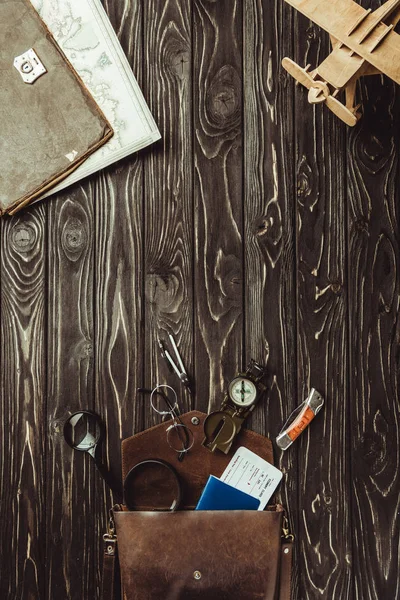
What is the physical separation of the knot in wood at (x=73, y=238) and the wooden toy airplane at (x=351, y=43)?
0.56m

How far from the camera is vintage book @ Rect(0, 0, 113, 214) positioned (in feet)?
4.22

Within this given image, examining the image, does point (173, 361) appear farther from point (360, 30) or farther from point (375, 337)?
point (360, 30)

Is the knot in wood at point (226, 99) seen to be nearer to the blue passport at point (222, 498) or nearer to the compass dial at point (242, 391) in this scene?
the compass dial at point (242, 391)

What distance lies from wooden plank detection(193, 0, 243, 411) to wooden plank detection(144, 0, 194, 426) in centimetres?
2

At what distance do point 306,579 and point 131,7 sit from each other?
1319 mm

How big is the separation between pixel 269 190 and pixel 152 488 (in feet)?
2.29

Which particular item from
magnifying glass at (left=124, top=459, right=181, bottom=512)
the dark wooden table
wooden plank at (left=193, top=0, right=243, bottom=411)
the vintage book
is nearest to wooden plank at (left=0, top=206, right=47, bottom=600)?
the dark wooden table

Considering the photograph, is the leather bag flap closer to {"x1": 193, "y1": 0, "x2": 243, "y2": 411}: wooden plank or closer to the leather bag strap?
the leather bag strap

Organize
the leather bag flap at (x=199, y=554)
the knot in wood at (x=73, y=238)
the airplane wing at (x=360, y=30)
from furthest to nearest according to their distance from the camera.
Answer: the knot in wood at (x=73, y=238)
the leather bag flap at (x=199, y=554)
the airplane wing at (x=360, y=30)

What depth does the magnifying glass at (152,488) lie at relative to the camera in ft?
4.13

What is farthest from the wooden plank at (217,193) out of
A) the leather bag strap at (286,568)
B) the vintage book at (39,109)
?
the leather bag strap at (286,568)

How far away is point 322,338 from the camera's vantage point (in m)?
1.28

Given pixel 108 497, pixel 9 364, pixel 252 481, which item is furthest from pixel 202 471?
pixel 9 364

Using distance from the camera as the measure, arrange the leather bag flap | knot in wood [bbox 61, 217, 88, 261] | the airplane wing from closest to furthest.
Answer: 1. the airplane wing
2. the leather bag flap
3. knot in wood [bbox 61, 217, 88, 261]
